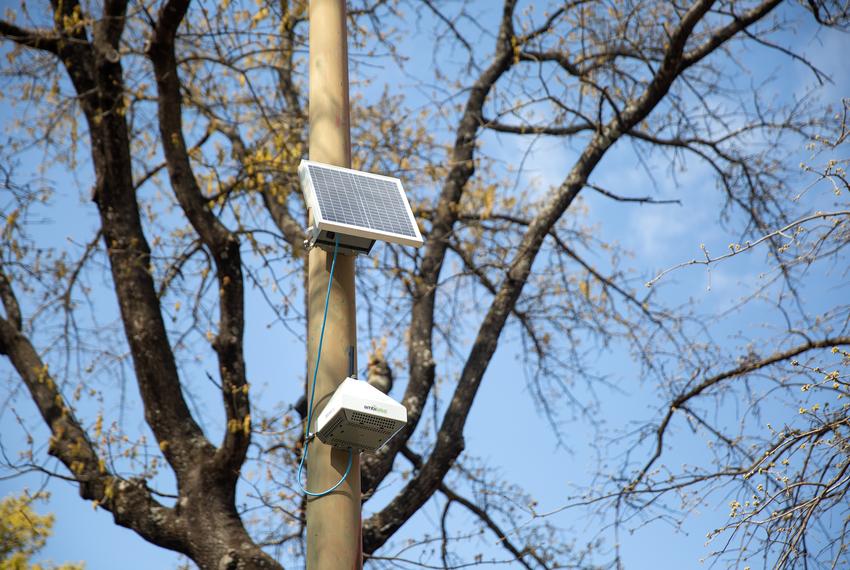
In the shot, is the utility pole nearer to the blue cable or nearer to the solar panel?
the blue cable

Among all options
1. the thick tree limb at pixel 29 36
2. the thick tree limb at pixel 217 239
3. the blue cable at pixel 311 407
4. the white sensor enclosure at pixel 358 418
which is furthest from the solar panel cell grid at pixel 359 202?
the thick tree limb at pixel 29 36

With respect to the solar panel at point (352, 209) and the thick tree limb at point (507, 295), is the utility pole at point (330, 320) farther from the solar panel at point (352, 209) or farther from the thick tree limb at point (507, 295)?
the thick tree limb at point (507, 295)

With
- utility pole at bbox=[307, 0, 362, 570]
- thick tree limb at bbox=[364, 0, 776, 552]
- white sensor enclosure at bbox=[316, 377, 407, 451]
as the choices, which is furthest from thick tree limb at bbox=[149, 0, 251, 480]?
white sensor enclosure at bbox=[316, 377, 407, 451]

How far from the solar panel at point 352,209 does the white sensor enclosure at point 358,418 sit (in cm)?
55

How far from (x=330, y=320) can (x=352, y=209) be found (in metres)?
0.43

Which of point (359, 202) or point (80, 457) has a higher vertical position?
point (80, 457)

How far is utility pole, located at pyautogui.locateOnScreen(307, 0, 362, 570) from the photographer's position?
3447 millimetres

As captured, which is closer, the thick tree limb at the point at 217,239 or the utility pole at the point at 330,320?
the utility pole at the point at 330,320

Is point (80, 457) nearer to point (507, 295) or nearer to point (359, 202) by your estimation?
point (507, 295)

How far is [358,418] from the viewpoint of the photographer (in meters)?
→ 3.43

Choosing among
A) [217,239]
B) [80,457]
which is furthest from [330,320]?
[80,457]

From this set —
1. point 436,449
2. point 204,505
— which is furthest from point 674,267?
point 204,505

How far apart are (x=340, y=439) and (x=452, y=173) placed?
15.4ft

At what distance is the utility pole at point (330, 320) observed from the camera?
345 cm
